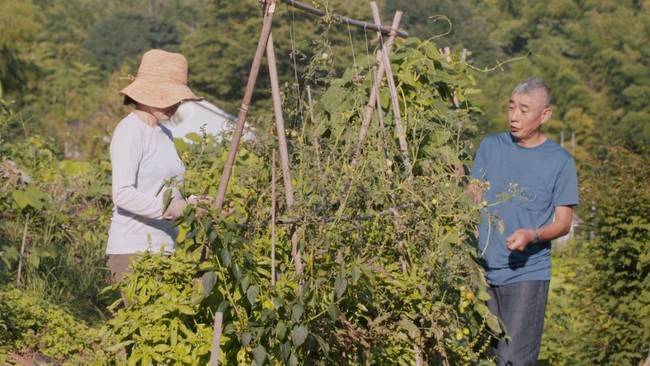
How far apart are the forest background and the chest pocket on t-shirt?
874 millimetres

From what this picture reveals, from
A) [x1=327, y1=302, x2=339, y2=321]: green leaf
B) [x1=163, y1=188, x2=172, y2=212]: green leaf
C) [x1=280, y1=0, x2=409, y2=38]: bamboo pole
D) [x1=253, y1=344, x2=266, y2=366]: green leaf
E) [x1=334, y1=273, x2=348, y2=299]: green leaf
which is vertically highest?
[x1=280, y1=0, x2=409, y2=38]: bamboo pole

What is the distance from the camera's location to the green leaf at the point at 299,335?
3.84 m

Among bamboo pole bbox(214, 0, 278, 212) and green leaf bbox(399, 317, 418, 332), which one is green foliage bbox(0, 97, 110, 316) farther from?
green leaf bbox(399, 317, 418, 332)

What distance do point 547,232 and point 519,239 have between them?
246mm

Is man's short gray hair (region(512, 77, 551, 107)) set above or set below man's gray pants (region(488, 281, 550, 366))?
above

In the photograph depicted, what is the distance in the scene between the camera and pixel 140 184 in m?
4.55

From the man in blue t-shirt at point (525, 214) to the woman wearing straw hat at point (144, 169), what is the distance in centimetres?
138

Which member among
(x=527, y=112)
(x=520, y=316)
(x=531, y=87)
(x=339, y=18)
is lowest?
(x=520, y=316)

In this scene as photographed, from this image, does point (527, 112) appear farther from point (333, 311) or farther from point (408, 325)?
point (333, 311)

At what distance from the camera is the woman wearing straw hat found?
4402mm

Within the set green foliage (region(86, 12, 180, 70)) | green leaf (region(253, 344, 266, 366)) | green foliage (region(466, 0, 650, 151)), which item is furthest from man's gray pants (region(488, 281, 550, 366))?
green foliage (region(86, 12, 180, 70))

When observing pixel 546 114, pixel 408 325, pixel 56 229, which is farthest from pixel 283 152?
pixel 56 229

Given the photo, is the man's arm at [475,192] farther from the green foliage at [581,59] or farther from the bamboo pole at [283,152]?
the green foliage at [581,59]

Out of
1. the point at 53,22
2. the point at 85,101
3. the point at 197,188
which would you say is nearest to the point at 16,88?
the point at 85,101
